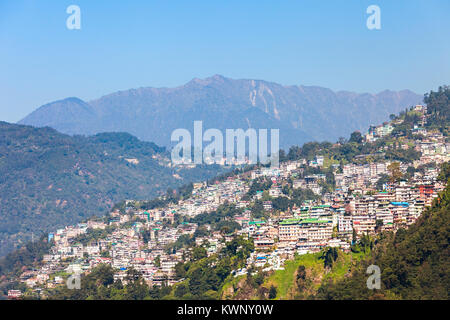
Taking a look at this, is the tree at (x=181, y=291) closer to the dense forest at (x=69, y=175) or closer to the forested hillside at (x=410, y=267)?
the forested hillside at (x=410, y=267)

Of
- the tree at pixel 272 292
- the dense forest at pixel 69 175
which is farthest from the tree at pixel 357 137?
the tree at pixel 272 292

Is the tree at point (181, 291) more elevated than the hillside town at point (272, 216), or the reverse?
the hillside town at point (272, 216)

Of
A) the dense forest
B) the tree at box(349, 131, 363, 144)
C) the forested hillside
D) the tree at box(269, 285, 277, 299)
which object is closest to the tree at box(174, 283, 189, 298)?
the tree at box(269, 285, 277, 299)

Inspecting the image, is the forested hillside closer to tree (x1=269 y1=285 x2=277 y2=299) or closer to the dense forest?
tree (x1=269 y1=285 x2=277 y2=299)

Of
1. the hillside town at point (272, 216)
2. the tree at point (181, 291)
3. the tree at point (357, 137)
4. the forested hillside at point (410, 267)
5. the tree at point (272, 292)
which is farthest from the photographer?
the tree at point (357, 137)

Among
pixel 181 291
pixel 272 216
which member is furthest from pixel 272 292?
pixel 272 216
